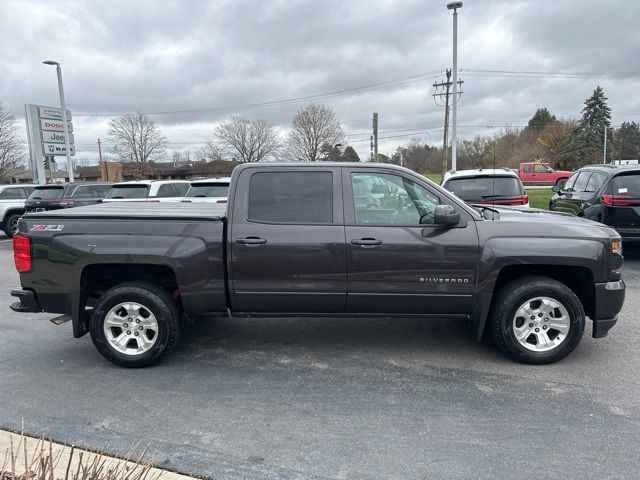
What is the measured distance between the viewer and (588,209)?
26.2 ft

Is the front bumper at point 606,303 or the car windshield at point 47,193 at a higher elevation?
the car windshield at point 47,193

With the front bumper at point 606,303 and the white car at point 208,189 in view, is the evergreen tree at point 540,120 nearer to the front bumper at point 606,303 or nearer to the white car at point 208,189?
the white car at point 208,189

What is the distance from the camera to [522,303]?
3.91 m

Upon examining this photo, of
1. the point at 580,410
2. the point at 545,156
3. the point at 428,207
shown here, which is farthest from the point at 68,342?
the point at 545,156

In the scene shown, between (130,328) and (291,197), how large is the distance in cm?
189

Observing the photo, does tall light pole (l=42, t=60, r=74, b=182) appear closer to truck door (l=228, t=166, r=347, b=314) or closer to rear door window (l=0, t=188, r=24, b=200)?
rear door window (l=0, t=188, r=24, b=200)

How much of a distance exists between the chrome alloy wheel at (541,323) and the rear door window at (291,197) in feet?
6.27

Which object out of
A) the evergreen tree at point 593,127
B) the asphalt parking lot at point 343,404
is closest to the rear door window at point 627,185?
the asphalt parking lot at point 343,404

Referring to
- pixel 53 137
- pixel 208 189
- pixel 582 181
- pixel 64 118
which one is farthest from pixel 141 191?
pixel 53 137

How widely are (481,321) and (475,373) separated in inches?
17.8

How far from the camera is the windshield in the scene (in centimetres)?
1194

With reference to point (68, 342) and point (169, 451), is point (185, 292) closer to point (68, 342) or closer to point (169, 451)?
point (169, 451)

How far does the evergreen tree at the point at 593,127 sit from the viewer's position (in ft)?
176

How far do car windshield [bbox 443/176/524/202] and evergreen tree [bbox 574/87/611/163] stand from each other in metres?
53.7
